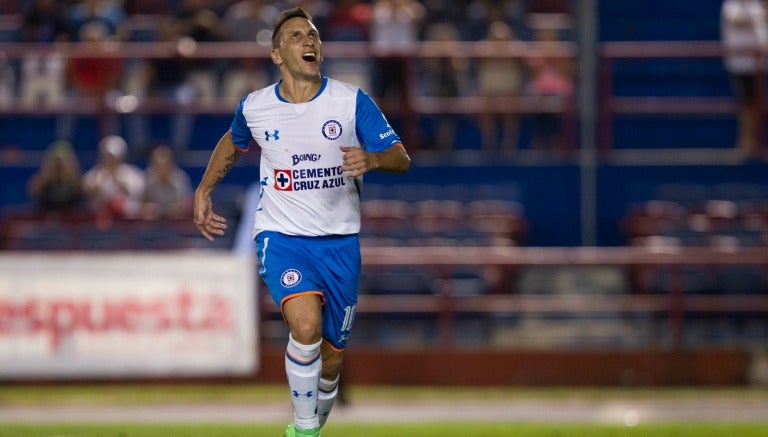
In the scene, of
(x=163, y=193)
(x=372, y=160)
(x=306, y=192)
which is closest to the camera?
(x=372, y=160)

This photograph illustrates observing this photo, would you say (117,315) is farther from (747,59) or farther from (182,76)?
(747,59)

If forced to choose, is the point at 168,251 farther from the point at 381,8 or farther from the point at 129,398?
the point at 381,8

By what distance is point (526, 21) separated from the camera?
20891 millimetres

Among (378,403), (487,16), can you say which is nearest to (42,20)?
(487,16)

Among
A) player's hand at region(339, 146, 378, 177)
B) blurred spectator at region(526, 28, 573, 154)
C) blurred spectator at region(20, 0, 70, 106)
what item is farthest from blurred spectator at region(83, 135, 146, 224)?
player's hand at region(339, 146, 378, 177)

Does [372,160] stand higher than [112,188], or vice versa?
[372,160]

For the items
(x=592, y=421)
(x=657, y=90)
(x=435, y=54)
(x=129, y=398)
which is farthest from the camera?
(x=657, y=90)

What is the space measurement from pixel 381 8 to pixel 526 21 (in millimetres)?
2295

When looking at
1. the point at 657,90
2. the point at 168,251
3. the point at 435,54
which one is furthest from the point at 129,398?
the point at 657,90

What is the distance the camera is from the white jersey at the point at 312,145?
27.8 feet

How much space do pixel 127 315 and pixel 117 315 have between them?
0.34 ft

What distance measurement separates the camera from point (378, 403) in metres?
14.8

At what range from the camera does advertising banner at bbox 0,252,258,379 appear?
51.1 feet

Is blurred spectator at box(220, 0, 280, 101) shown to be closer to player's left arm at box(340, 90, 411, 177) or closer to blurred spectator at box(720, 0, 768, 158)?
blurred spectator at box(720, 0, 768, 158)
